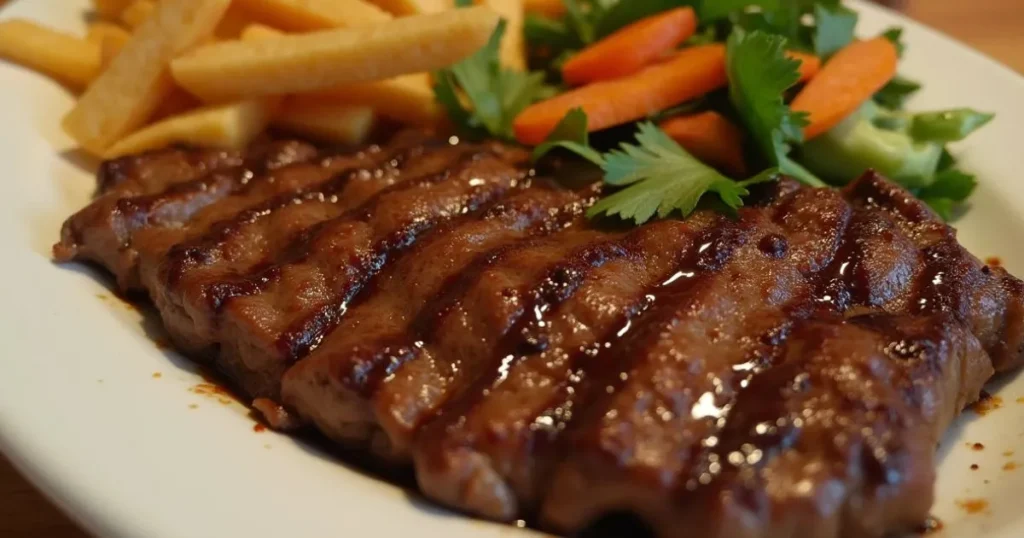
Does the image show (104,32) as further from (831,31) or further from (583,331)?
(831,31)

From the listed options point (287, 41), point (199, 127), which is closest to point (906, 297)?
point (287, 41)

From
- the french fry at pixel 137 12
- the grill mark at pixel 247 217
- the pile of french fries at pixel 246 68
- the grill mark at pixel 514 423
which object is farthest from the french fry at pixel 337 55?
the grill mark at pixel 514 423

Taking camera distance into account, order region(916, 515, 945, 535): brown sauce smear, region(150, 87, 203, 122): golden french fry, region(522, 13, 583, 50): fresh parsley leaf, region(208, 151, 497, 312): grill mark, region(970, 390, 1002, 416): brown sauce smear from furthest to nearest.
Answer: region(522, 13, 583, 50): fresh parsley leaf
region(150, 87, 203, 122): golden french fry
region(970, 390, 1002, 416): brown sauce smear
region(208, 151, 497, 312): grill mark
region(916, 515, 945, 535): brown sauce smear

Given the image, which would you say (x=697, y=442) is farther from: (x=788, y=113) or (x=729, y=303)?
(x=788, y=113)

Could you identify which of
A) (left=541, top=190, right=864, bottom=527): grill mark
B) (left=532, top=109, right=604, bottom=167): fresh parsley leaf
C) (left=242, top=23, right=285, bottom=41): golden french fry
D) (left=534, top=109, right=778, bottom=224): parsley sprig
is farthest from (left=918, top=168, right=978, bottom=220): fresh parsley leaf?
(left=242, top=23, right=285, bottom=41): golden french fry

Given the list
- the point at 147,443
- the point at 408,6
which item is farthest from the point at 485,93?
the point at 147,443

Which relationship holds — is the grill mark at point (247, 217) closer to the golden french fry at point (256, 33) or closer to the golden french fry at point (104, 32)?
the golden french fry at point (256, 33)

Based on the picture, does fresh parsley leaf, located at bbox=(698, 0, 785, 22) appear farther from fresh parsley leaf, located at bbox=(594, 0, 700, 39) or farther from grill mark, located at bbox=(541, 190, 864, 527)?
grill mark, located at bbox=(541, 190, 864, 527)
